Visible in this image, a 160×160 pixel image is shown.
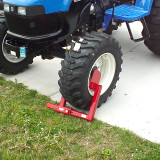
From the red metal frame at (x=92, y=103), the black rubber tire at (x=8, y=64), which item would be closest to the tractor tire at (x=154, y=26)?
the red metal frame at (x=92, y=103)

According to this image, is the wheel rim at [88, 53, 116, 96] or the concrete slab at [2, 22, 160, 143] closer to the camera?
the concrete slab at [2, 22, 160, 143]

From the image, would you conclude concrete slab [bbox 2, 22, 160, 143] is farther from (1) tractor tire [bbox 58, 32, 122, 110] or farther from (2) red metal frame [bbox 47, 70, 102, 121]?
(1) tractor tire [bbox 58, 32, 122, 110]

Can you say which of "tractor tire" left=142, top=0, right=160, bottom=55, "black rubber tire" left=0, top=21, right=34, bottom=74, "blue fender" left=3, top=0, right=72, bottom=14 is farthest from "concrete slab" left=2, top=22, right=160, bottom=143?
"blue fender" left=3, top=0, right=72, bottom=14

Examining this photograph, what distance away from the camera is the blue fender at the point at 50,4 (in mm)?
2684

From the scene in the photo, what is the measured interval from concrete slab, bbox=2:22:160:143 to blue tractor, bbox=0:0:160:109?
24 cm

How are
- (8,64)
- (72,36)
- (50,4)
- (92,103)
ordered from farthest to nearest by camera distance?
(8,64)
(72,36)
(92,103)
(50,4)

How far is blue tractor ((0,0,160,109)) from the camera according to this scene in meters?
2.78

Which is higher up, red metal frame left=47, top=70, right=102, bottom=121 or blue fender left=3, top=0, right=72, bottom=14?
blue fender left=3, top=0, right=72, bottom=14

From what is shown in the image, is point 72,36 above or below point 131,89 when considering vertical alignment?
above

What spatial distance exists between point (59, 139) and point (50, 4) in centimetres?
139

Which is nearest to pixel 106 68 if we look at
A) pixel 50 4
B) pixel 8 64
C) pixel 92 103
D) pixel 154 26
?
pixel 92 103

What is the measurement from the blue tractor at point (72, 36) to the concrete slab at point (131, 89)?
0.24 meters

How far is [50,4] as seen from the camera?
2797mm

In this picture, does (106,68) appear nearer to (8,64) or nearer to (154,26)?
(154,26)
